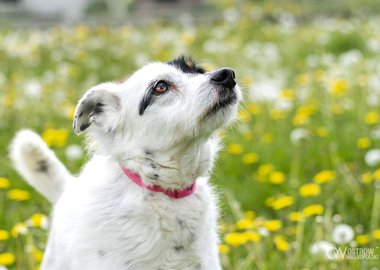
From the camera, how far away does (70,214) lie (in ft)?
7.41

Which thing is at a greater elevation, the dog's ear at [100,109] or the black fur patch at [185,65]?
the black fur patch at [185,65]

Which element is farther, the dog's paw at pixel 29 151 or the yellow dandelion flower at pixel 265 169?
the yellow dandelion flower at pixel 265 169

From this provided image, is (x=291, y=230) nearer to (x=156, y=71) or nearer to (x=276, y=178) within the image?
(x=276, y=178)

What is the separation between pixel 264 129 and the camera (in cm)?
535

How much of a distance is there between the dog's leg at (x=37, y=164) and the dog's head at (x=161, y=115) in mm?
589

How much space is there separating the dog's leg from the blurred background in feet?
1.04

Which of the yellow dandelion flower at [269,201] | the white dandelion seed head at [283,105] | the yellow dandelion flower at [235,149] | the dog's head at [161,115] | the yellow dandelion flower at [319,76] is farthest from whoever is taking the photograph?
the yellow dandelion flower at [319,76]

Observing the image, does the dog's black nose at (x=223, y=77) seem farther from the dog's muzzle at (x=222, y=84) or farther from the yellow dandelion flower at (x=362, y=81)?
the yellow dandelion flower at (x=362, y=81)

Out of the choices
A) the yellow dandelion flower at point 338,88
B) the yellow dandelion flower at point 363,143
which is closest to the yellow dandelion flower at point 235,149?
the yellow dandelion flower at point 363,143

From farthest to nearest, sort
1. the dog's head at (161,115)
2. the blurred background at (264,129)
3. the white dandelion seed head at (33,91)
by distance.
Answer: the white dandelion seed head at (33,91), the blurred background at (264,129), the dog's head at (161,115)

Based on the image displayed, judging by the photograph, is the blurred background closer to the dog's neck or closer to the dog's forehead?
the dog's neck

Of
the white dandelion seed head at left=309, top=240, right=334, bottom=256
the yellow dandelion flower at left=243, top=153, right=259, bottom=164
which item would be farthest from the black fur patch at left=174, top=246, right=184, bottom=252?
the yellow dandelion flower at left=243, top=153, right=259, bottom=164

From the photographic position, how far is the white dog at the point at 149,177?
210cm
